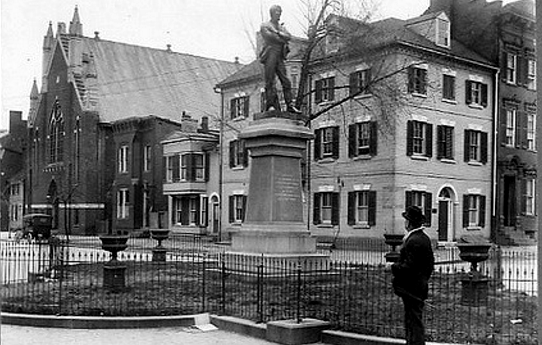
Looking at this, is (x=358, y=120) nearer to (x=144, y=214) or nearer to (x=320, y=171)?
(x=320, y=171)

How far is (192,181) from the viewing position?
48375 mm

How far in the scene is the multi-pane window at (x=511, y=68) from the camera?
29.7 m

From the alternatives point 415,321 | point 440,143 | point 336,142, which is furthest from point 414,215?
point 336,142

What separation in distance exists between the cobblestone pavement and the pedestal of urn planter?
165 inches

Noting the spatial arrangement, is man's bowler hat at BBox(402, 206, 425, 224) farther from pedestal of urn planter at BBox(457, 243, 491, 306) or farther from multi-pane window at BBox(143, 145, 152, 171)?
multi-pane window at BBox(143, 145, 152, 171)

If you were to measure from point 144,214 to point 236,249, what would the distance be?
39571 millimetres

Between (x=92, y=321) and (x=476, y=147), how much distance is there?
27621 millimetres

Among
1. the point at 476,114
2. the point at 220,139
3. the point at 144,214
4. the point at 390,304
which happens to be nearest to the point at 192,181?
the point at 220,139

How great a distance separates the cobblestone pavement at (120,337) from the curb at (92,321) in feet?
0.45

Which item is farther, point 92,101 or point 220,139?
point 92,101

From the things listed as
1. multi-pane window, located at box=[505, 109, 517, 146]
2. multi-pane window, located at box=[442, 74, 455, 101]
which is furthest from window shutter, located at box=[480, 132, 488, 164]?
multi-pane window, located at box=[442, 74, 455, 101]

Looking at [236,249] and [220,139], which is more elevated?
[220,139]

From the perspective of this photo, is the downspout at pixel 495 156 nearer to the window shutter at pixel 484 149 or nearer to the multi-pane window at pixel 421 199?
the window shutter at pixel 484 149

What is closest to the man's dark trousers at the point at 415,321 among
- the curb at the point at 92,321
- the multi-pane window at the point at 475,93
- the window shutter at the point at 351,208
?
the curb at the point at 92,321
